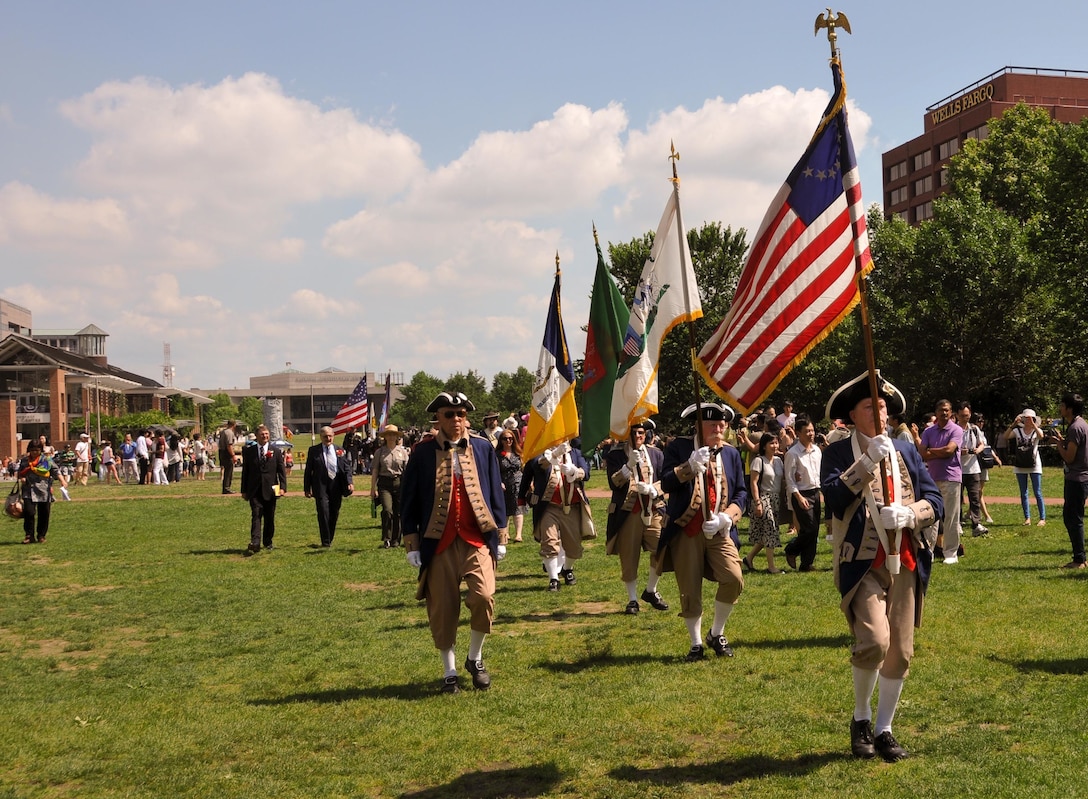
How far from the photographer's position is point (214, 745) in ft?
24.3

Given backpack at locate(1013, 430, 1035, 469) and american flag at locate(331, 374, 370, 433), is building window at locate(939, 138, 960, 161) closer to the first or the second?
american flag at locate(331, 374, 370, 433)

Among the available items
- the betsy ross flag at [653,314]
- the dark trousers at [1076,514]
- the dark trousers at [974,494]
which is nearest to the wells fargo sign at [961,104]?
Result: the dark trousers at [974,494]

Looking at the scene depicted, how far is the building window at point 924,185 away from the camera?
298 ft

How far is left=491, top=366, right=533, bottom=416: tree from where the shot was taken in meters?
136

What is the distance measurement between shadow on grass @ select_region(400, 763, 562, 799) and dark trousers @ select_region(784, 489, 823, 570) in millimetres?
Answer: 8458

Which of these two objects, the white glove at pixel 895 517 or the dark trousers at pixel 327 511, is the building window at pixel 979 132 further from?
the white glove at pixel 895 517

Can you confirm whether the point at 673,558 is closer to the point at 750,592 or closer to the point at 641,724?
the point at 641,724

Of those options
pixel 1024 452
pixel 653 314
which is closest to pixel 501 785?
pixel 653 314

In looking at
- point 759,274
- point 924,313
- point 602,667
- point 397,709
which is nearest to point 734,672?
point 602,667

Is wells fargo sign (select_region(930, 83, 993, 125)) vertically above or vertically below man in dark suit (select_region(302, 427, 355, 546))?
above

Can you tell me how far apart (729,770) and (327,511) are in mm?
13946

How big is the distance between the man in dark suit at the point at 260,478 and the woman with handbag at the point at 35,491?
16.7 ft

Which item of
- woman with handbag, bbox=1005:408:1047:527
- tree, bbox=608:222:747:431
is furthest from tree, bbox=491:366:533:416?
woman with handbag, bbox=1005:408:1047:527

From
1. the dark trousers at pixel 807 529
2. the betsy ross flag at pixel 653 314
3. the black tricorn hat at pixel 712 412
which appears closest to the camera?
the black tricorn hat at pixel 712 412
